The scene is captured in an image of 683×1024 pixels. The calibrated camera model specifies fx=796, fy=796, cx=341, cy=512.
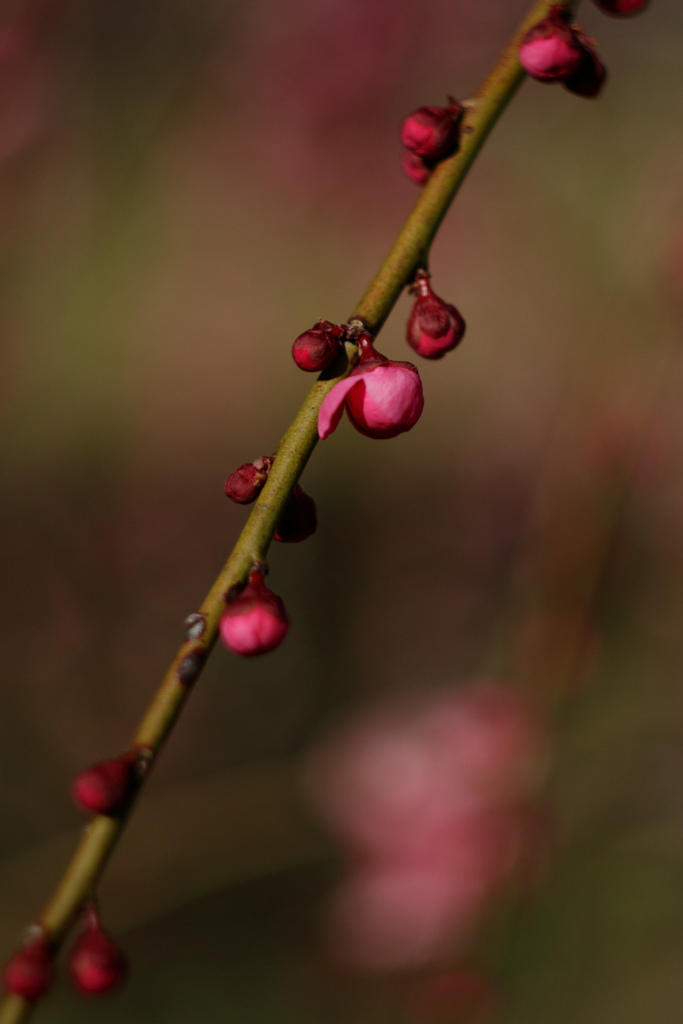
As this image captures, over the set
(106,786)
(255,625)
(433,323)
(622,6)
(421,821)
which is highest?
(622,6)

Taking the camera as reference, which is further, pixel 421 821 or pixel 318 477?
pixel 318 477

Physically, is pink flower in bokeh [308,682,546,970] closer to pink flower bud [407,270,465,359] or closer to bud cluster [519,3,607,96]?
pink flower bud [407,270,465,359]

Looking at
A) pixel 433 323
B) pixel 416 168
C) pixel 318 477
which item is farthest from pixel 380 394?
pixel 318 477

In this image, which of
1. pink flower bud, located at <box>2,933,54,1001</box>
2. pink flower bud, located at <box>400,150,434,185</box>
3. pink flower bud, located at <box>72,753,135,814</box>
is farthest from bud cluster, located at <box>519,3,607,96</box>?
pink flower bud, located at <box>2,933,54,1001</box>

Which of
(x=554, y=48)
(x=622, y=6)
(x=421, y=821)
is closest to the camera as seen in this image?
(x=554, y=48)

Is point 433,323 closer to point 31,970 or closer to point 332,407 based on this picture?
point 332,407

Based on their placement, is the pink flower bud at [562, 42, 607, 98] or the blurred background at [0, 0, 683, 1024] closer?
the pink flower bud at [562, 42, 607, 98]
